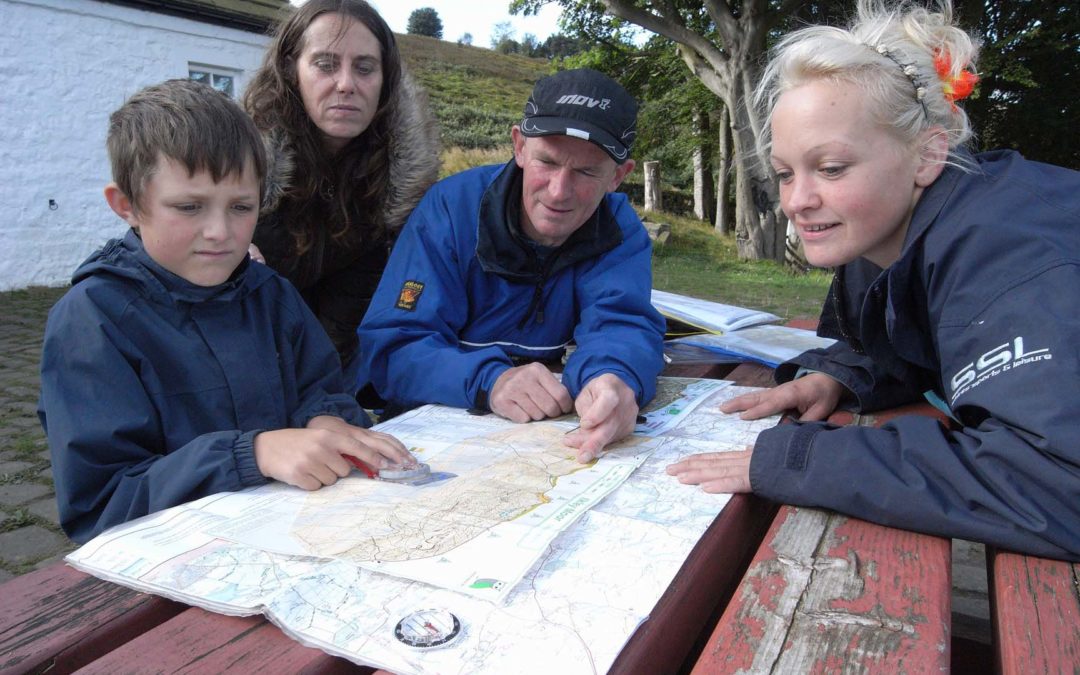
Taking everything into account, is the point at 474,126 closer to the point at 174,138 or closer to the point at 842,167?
the point at 174,138

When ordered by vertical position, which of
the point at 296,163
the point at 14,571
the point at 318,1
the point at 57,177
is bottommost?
the point at 14,571

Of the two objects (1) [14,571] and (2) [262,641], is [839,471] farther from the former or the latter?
(1) [14,571]

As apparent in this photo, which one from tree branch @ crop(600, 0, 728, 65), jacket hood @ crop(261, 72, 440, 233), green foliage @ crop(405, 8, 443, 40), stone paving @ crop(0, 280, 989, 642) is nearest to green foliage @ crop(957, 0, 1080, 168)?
tree branch @ crop(600, 0, 728, 65)

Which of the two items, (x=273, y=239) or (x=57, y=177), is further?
(x=57, y=177)

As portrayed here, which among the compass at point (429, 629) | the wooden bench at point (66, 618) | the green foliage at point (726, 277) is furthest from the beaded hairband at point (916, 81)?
the green foliage at point (726, 277)

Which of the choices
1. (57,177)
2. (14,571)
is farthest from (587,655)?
(57,177)

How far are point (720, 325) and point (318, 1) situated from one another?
1832 millimetres

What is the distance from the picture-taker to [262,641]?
3.28 feet

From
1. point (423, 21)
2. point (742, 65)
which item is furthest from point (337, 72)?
point (423, 21)

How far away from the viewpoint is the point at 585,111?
2209 millimetres

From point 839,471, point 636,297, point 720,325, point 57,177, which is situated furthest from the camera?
point 57,177

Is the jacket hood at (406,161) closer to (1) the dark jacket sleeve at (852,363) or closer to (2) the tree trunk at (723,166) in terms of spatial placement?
(1) the dark jacket sleeve at (852,363)

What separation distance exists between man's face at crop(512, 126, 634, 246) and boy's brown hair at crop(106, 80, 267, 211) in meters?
0.80

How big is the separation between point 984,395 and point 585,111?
1296mm
